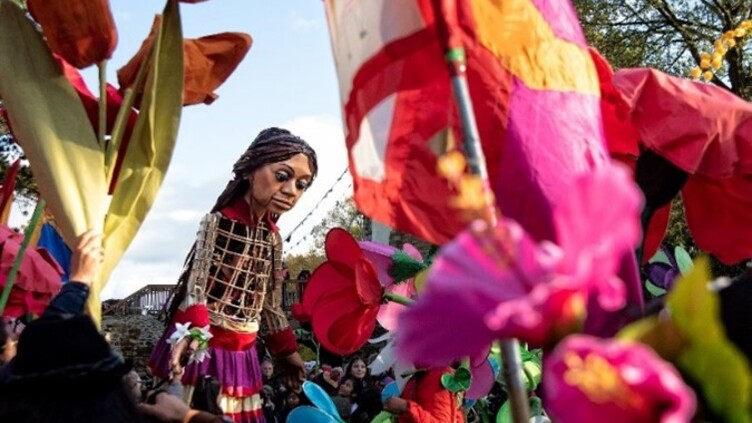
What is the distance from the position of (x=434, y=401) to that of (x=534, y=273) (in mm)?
3934

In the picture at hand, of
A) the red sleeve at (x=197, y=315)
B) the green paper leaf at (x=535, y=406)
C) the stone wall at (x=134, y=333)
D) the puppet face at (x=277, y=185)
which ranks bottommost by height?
the stone wall at (x=134, y=333)

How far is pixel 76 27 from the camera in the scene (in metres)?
2.73

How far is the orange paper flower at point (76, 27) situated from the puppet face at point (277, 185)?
1144 millimetres

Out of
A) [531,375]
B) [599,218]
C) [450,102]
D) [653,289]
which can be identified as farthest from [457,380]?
[599,218]

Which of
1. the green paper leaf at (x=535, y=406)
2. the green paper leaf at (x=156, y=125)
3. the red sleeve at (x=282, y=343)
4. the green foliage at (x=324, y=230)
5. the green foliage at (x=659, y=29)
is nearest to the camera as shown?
the green paper leaf at (x=156, y=125)

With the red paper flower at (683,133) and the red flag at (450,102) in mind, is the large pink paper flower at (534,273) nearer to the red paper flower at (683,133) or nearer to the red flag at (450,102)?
the red flag at (450,102)

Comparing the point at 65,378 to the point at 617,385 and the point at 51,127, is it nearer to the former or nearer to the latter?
the point at 617,385

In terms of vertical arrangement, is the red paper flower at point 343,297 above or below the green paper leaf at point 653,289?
above

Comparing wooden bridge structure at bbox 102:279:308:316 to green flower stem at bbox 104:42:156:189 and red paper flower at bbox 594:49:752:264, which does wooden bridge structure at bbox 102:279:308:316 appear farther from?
red paper flower at bbox 594:49:752:264

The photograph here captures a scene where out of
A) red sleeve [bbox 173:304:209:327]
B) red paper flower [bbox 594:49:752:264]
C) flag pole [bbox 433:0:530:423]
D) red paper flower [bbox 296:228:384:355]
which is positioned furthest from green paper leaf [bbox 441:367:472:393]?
flag pole [bbox 433:0:530:423]

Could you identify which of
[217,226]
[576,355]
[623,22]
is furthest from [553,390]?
[623,22]

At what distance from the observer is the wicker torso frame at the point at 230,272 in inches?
145

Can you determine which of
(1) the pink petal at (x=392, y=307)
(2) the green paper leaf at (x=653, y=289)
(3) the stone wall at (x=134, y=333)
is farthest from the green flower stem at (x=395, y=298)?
(3) the stone wall at (x=134, y=333)

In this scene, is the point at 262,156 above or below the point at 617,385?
above
